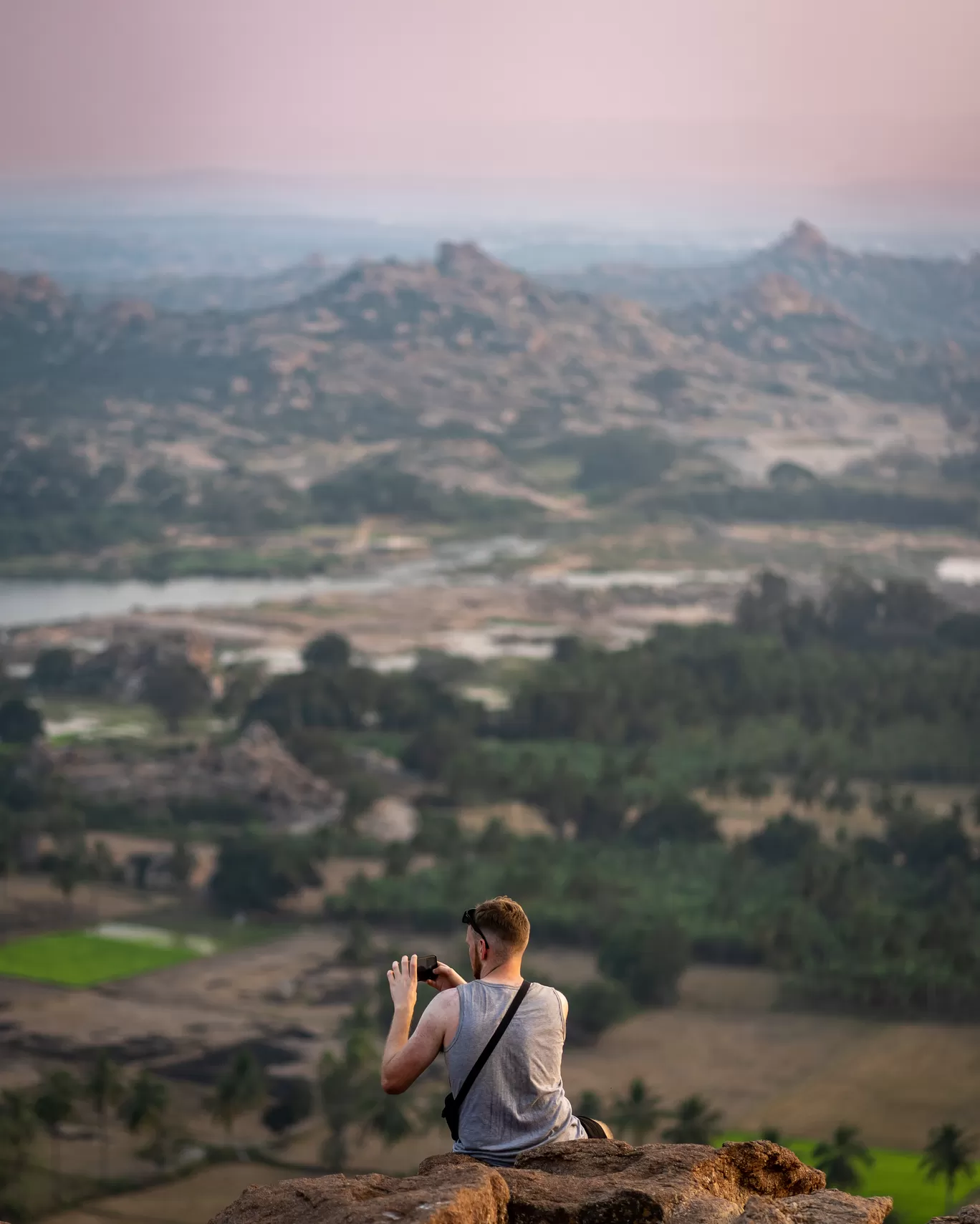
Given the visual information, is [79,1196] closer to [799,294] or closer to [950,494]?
[950,494]

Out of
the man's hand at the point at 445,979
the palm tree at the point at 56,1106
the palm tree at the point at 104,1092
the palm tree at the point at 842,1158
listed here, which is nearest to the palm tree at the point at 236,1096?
the palm tree at the point at 104,1092

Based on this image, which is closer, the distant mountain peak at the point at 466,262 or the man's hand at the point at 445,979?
the man's hand at the point at 445,979

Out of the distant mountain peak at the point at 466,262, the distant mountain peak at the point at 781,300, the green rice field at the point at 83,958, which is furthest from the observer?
the distant mountain peak at the point at 781,300

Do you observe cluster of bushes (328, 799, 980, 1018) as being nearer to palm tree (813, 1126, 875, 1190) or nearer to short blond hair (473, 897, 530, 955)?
palm tree (813, 1126, 875, 1190)

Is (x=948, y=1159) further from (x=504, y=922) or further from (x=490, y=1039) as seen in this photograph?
(x=504, y=922)

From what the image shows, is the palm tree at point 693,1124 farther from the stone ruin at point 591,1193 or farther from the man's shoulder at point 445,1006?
the man's shoulder at point 445,1006

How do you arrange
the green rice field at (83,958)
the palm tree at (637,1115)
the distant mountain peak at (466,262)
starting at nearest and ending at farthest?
the palm tree at (637,1115)
the green rice field at (83,958)
the distant mountain peak at (466,262)

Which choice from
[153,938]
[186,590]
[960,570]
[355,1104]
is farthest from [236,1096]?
[960,570]

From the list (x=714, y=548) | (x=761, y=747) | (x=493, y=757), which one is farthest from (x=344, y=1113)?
(x=714, y=548)

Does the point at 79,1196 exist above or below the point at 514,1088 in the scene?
below
